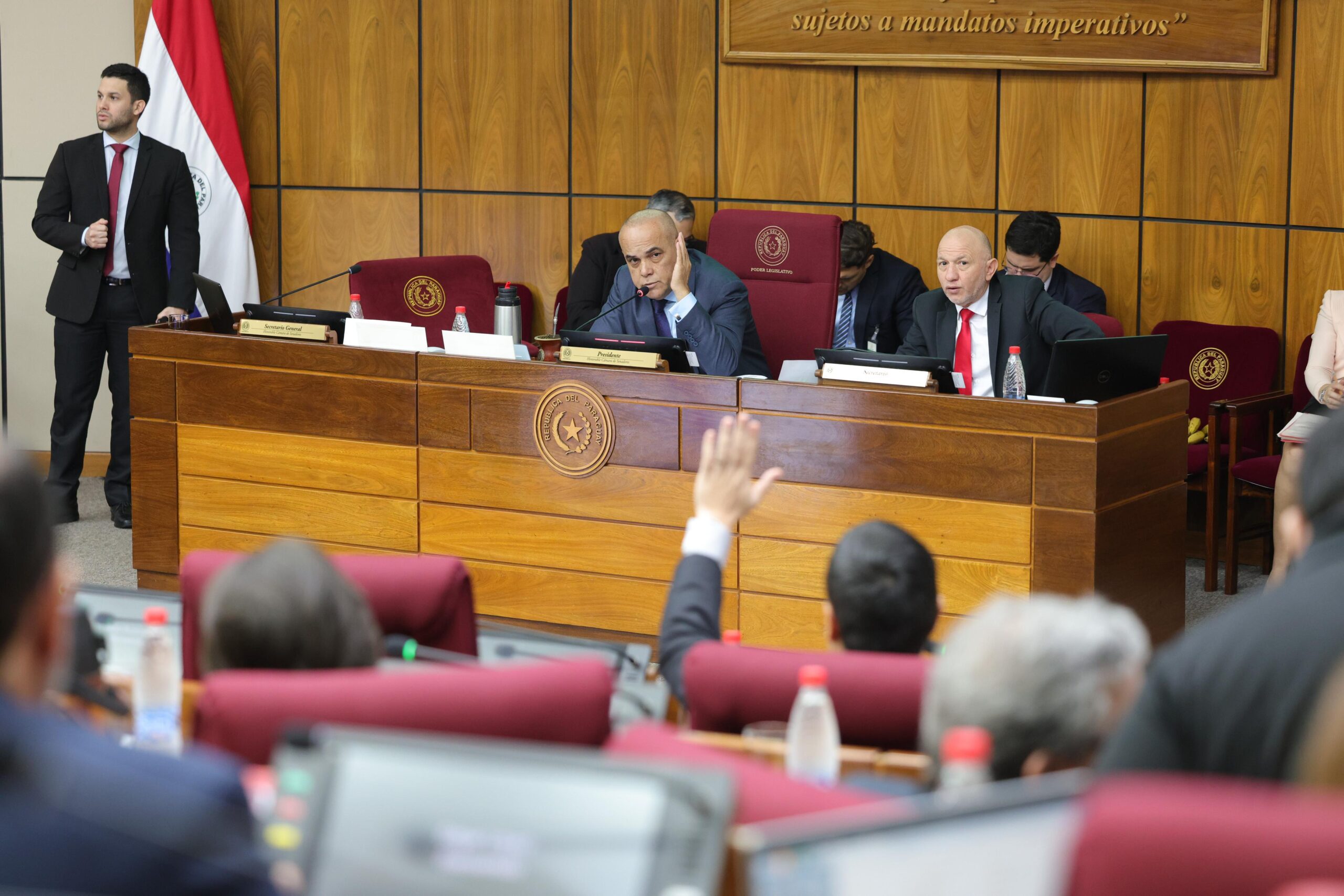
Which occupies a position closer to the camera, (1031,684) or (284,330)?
(1031,684)

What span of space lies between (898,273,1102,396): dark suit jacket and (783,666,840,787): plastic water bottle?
8.96 feet

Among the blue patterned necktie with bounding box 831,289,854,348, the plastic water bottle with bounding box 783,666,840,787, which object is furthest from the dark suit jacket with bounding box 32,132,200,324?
the plastic water bottle with bounding box 783,666,840,787

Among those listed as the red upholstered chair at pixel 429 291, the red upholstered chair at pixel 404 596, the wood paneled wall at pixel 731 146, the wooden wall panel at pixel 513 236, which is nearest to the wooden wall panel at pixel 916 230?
the wood paneled wall at pixel 731 146

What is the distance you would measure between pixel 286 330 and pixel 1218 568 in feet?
11.0

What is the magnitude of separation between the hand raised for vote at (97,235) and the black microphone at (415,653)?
3891mm

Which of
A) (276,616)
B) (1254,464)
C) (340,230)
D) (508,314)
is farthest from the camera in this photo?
(340,230)

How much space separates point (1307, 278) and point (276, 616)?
15.8ft

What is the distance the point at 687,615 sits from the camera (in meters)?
2.21

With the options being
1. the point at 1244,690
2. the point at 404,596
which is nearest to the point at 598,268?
the point at 404,596

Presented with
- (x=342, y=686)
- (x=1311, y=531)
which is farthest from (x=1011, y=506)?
(x=342, y=686)

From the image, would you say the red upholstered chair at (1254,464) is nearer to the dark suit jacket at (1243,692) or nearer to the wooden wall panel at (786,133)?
the wooden wall panel at (786,133)

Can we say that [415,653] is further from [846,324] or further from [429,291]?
[846,324]

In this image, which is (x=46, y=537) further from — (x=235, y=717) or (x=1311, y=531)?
(x=1311, y=531)

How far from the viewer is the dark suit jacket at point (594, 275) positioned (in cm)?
601
